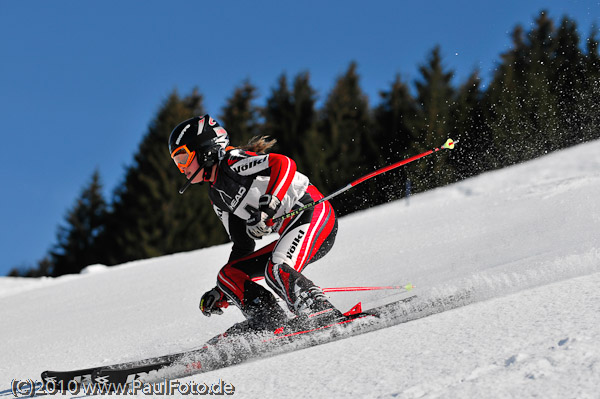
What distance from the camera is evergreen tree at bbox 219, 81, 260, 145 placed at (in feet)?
107

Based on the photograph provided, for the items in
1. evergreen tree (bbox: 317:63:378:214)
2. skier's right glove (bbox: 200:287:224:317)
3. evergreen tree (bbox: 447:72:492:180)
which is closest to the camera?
skier's right glove (bbox: 200:287:224:317)

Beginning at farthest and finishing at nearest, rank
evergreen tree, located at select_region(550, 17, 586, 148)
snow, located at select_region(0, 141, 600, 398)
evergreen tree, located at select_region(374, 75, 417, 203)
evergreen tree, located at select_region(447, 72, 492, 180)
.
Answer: evergreen tree, located at select_region(374, 75, 417, 203) < evergreen tree, located at select_region(550, 17, 586, 148) < evergreen tree, located at select_region(447, 72, 492, 180) < snow, located at select_region(0, 141, 600, 398)

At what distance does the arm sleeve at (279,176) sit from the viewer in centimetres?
395

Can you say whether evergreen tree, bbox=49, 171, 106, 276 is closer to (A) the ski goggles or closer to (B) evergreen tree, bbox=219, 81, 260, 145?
(B) evergreen tree, bbox=219, 81, 260, 145

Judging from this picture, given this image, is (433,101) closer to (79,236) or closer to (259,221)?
(79,236)

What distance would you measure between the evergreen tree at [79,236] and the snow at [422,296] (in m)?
20.4

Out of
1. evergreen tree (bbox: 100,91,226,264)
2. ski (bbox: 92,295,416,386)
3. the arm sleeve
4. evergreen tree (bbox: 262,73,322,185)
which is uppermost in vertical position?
evergreen tree (bbox: 262,73,322,185)

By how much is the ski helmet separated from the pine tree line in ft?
41.3

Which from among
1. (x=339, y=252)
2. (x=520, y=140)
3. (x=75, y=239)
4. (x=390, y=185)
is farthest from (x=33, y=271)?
(x=339, y=252)

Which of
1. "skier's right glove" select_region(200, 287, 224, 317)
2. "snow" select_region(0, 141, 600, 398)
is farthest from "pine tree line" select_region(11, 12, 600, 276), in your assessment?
"skier's right glove" select_region(200, 287, 224, 317)

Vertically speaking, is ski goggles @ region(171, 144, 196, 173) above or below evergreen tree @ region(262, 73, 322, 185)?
below

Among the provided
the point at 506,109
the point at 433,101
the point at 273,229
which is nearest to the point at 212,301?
the point at 273,229

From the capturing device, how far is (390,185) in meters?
16.6

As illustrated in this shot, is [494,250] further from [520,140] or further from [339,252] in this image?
[520,140]
